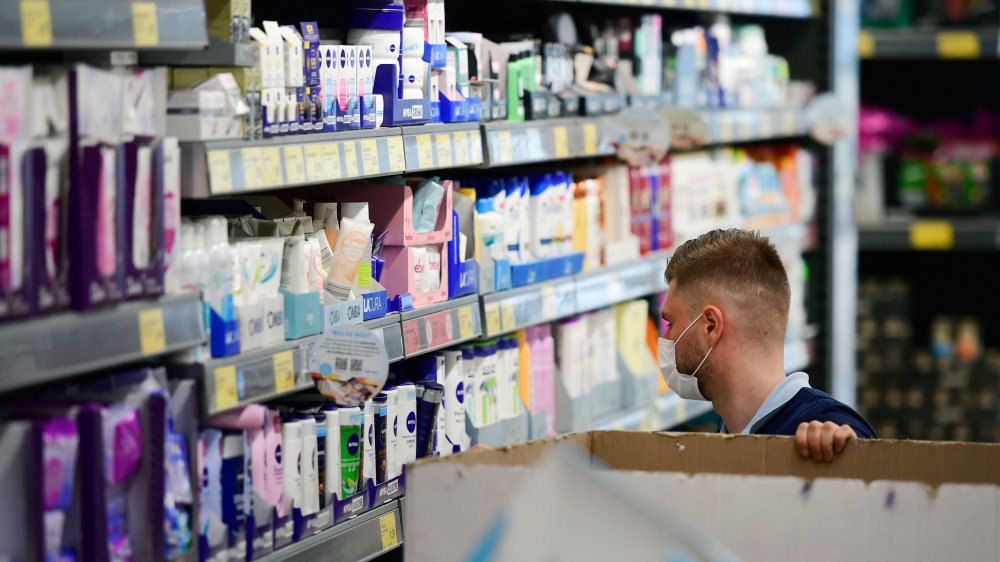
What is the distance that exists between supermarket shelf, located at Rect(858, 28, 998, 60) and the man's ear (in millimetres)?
A: 3561

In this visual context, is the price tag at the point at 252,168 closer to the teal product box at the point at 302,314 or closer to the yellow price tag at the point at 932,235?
the teal product box at the point at 302,314

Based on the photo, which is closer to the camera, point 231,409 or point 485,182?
point 231,409

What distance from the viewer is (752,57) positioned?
5477 mm

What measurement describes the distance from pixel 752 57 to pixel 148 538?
3.69 meters

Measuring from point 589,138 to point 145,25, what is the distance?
1963 mm

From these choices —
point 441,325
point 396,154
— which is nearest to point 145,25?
point 396,154

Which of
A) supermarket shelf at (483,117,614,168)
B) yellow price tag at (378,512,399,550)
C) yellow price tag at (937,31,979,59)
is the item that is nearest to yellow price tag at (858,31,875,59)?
yellow price tag at (937,31,979,59)

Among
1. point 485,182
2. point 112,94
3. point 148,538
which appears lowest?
point 148,538

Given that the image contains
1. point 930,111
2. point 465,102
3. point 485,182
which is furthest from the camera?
point 930,111

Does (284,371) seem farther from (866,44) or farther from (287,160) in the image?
(866,44)

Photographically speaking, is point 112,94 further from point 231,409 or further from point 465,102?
point 465,102

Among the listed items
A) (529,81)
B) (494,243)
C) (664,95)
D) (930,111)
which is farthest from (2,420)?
(930,111)

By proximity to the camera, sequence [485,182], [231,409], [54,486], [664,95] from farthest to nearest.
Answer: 1. [664,95]
2. [485,182]
3. [231,409]
4. [54,486]

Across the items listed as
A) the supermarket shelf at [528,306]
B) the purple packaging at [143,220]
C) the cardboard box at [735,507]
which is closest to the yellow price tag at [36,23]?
the purple packaging at [143,220]
